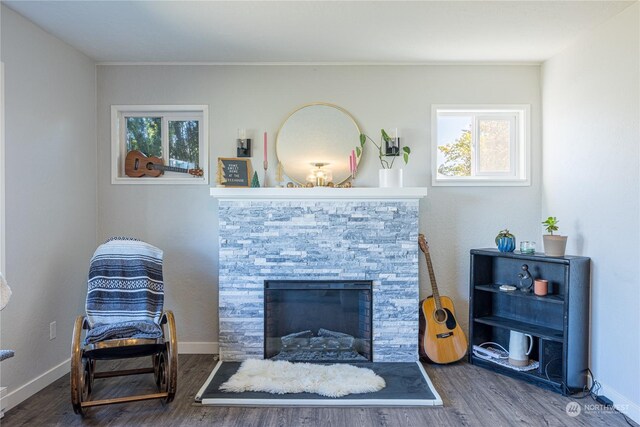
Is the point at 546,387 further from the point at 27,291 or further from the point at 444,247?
the point at 27,291

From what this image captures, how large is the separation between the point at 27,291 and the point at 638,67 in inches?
160

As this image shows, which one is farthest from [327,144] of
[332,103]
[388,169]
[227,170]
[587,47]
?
[587,47]

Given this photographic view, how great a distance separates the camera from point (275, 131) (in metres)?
3.63

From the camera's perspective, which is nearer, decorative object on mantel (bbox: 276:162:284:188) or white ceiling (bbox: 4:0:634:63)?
white ceiling (bbox: 4:0:634:63)

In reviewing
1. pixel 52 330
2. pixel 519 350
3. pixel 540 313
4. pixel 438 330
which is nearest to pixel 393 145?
pixel 438 330

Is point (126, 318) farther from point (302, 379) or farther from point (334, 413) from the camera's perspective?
point (334, 413)

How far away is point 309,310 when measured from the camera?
343 cm

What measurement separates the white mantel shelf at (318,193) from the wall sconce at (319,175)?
0.20m

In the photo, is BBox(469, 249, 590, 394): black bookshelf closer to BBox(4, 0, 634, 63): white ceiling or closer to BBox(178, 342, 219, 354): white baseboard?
BBox(4, 0, 634, 63): white ceiling

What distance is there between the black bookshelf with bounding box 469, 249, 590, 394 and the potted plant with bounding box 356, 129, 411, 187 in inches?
33.8

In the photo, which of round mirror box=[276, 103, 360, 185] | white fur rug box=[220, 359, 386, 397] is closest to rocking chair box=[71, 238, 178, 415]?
white fur rug box=[220, 359, 386, 397]

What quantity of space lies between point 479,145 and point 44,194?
3470mm

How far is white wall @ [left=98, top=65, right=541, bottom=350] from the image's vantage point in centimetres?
362

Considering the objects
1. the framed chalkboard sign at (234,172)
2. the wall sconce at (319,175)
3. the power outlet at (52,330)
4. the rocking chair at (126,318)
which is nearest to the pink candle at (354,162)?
the wall sconce at (319,175)
